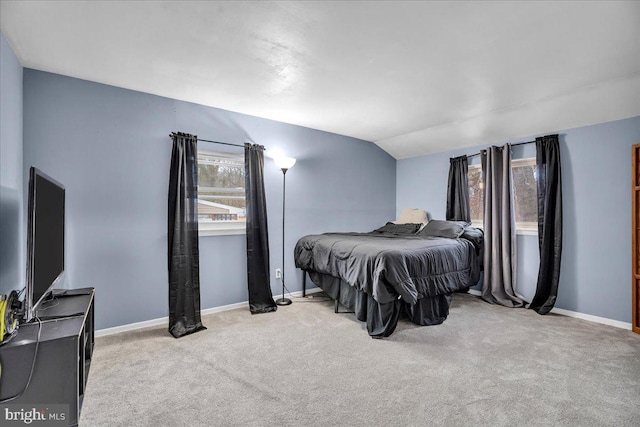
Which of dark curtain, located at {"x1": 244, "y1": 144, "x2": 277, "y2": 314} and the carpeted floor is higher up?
dark curtain, located at {"x1": 244, "y1": 144, "x2": 277, "y2": 314}

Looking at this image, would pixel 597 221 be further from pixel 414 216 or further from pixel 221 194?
pixel 221 194

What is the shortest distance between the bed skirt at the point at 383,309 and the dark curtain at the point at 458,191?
1521 millimetres

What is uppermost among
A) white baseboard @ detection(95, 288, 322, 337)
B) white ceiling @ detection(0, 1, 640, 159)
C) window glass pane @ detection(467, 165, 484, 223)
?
white ceiling @ detection(0, 1, 640, 159)

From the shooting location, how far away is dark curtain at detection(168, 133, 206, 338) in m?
2.95

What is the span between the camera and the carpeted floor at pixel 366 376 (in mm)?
1705

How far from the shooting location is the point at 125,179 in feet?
9.56

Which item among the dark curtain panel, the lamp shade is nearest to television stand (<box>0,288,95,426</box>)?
the lamp shade

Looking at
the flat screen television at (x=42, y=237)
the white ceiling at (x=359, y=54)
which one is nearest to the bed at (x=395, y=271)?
the white ceiling at (x=359, y=54)

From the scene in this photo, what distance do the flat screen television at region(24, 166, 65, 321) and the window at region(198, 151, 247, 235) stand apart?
1.47m

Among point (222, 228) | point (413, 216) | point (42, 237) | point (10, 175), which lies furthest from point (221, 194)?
point (413, 216)

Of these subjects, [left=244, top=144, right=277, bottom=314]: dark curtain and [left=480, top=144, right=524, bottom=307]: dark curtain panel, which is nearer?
[left=244, top=144, right=277, bottom=314]: dark curtain

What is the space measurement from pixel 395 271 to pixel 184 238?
6.77 ft

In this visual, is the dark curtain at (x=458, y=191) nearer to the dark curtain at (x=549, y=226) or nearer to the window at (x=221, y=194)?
the dark curtain at (x=549, y=226)

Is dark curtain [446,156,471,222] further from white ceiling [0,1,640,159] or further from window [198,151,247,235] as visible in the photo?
→ window [198,151,247,235]
